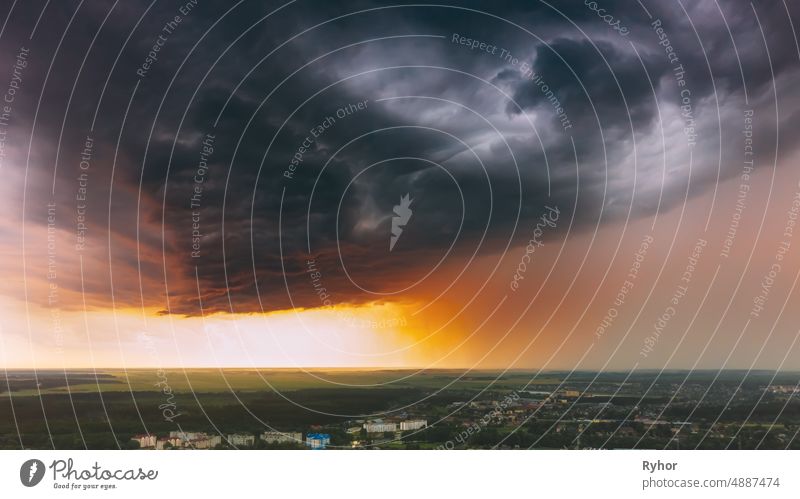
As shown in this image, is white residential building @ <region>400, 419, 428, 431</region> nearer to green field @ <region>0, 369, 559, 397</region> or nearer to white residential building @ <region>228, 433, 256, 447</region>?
green field @ <region>0, 369, 559, 397</region>

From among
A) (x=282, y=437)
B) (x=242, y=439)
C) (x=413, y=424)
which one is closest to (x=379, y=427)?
(x=413, y=424)

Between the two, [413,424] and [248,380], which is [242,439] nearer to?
[248,380]

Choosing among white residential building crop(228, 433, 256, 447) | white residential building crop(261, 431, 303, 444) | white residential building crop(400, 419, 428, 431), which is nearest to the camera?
white residential building crop(400, 419, 428, 431)

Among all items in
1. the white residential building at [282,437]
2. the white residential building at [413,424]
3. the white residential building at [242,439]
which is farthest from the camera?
the white residential building at [282,437]

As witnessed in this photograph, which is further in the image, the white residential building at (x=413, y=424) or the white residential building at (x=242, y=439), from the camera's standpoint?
the white residential building at (x=242, y=439)

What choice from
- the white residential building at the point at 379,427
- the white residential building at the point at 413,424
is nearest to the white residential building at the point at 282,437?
the white residential building at the point at 379,427

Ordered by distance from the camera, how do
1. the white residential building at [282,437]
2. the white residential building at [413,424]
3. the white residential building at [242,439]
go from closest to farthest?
the white residential building at [413,424], the white residential building at [242,439], the white residential building at [282,437]

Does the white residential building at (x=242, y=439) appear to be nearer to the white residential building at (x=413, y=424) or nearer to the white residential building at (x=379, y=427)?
the white residential building at (x=379, y=427)

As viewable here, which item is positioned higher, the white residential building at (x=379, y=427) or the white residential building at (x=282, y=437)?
the white residential building at (x=379, y=427)

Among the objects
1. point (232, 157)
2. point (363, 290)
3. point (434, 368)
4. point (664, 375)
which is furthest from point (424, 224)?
point (664, 375)

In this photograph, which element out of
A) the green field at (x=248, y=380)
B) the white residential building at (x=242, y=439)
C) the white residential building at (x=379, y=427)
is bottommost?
the white residential building at (x=242, y=439)

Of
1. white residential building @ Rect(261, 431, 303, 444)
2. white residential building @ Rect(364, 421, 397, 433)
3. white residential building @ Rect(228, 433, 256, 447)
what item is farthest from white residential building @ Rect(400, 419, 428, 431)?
white residential building @ Rect(228, 433, 256, 447)
